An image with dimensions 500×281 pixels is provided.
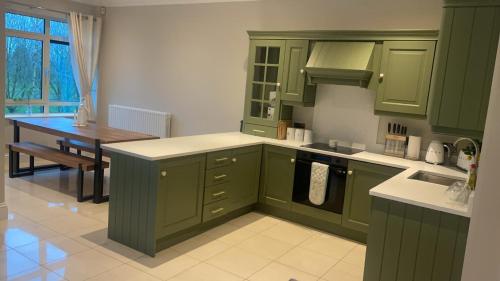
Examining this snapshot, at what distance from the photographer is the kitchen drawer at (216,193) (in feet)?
11.8

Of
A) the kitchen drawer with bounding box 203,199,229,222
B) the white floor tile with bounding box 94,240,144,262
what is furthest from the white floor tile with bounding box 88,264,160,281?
the kitchen drawer with bounding box 203,199,229,222

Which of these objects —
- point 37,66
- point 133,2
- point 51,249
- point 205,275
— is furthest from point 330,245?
point 37,66

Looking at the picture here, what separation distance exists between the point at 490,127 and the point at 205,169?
9.31 feet

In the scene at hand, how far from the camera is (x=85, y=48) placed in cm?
630

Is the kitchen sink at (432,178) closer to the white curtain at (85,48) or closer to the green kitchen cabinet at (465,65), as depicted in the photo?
the green kitchen cabinet at (465,65)

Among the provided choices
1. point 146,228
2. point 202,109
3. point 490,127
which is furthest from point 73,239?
point 490,127

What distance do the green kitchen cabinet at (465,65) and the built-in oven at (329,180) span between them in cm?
127

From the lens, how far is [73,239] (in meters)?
3.33

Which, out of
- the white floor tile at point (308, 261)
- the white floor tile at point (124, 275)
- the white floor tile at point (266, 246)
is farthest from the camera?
the white floor tile at point (266, 246)

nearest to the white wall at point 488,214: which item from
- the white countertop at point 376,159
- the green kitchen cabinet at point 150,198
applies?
the white countertop at point 376,159

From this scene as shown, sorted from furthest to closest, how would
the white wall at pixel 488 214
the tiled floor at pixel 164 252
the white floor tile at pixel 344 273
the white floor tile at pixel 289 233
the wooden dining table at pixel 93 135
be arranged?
1. the wooden dining table at pixel 93 135
2. the white floor tile at pixel 289 233
3. the white floor tile at pixel 344 273
4. the tiled floor at pixel 164 252
5. the white wall at pixel 488 214

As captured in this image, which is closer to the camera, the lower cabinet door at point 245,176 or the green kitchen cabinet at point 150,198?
the green kitchen cabinet at point 150,198

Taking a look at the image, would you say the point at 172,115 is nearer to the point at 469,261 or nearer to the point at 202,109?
the point at 202,109

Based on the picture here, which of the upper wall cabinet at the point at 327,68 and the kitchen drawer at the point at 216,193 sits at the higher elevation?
the upper wall cabinet at the point at 327,68
